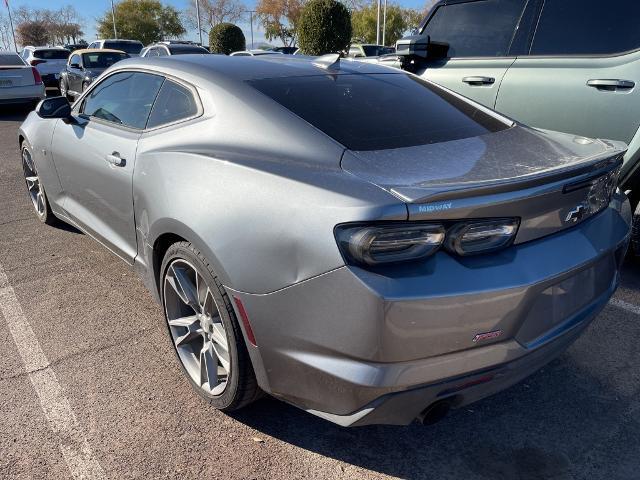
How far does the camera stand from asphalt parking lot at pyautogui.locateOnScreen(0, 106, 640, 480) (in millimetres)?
2244

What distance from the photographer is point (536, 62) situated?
165 inches

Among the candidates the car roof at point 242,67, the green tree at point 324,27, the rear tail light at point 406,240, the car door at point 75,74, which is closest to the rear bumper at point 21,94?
the car door at point 75,74

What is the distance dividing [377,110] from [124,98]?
1679mm

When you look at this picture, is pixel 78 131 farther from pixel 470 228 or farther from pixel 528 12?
pixel 528 12

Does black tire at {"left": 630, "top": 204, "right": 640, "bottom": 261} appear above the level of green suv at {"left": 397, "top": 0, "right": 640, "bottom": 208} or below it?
below

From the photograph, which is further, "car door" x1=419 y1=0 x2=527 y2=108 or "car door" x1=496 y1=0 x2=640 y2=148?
"car door" x1=419 y1=0 x2=527 y2=108

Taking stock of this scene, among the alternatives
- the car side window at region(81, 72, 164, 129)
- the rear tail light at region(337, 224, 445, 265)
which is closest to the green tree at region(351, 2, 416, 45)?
the car side window at region(81, 72, 164, 129)

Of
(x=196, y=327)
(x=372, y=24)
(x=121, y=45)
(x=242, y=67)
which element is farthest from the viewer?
(x=372, y=24)

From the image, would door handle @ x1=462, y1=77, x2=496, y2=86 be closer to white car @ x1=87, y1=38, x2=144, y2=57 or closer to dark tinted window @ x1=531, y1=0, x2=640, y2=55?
dark tinted window @ x1=531, y1=0, x2=640, y2=55

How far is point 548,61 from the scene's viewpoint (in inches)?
162

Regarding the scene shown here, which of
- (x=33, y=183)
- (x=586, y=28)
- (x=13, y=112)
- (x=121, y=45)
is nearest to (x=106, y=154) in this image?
(x=33, y=183)

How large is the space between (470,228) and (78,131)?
2838mm

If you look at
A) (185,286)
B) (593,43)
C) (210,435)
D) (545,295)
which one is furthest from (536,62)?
(210,435)

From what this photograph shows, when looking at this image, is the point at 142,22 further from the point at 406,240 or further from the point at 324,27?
the point at 406,240
